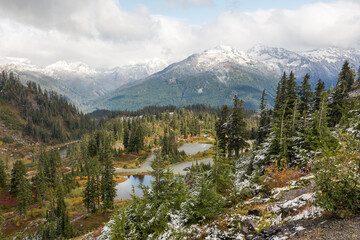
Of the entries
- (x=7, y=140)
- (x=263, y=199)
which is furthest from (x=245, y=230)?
(x=7, y=140)

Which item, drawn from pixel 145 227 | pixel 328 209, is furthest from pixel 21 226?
pixel 328 209

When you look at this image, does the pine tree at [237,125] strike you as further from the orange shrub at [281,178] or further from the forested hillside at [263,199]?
the orange shrub at [281,178]

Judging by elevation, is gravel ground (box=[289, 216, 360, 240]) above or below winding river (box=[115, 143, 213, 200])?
above

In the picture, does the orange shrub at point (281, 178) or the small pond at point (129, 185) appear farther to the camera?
the small pond at point (129, 185)

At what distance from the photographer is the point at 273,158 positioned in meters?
20.4

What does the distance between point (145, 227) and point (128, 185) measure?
70707 mm

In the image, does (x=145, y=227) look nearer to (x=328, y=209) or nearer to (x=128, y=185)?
(x=328, y=209)

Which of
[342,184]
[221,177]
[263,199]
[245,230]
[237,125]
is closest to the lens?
[342,184]

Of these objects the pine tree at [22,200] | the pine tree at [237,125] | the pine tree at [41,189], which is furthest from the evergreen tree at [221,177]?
the pine tree at [41,189]

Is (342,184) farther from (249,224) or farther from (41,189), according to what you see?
(41,189)

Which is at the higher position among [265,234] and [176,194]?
[265,234]

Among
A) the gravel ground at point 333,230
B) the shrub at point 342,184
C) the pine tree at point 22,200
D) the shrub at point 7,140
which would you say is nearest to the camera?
the gravel ground at point 333,230

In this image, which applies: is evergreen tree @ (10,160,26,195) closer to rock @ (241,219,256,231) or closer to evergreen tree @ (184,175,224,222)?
evergreen tree @ (184,175,224,222)

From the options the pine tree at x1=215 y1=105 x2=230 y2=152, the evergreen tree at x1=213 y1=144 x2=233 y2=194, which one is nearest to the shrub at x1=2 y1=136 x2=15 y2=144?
the pine tree at x1=215 y1=105 x2=230 y2=152
